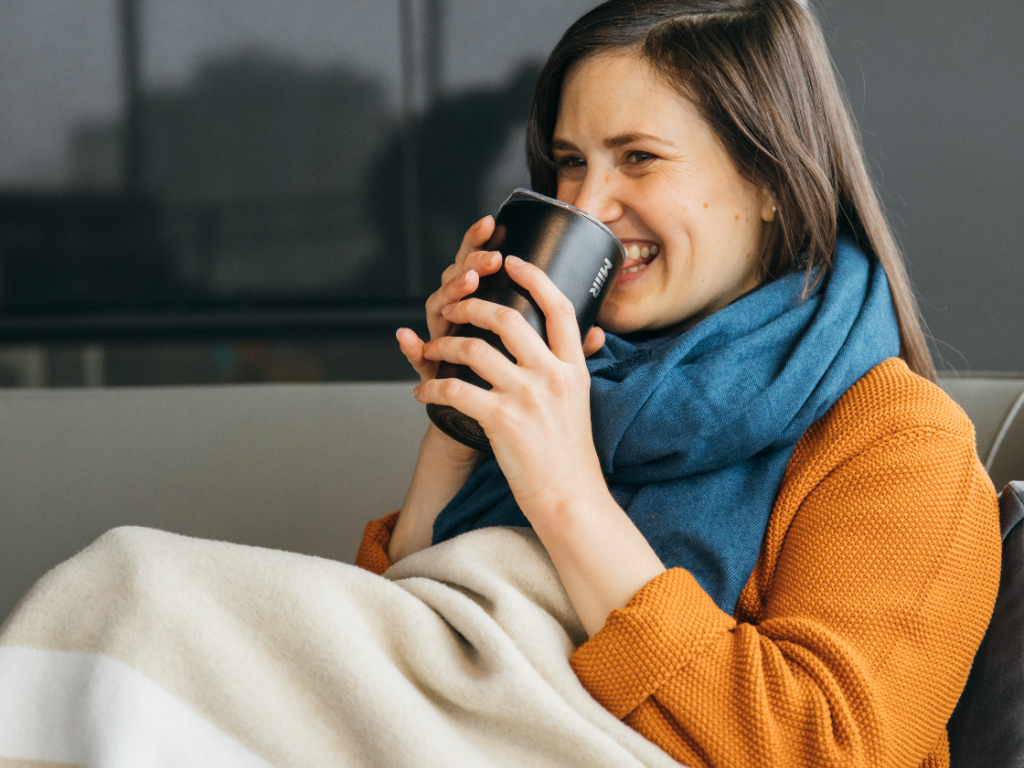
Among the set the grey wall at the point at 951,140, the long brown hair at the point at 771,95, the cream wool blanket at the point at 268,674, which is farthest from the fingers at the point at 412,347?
the grey wall at the point at 951,140

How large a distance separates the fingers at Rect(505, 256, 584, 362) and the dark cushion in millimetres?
487

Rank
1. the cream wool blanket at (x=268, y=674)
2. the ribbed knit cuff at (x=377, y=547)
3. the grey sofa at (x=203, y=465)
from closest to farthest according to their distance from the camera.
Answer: the cream wool blanket at (x=268, y=674) < the ribbed knit cuff at (x=377, y=547) < the grey sofa at (x=203, y=465)

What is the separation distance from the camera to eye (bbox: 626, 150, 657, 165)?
2.66ft

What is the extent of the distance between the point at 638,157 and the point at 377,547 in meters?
0.53

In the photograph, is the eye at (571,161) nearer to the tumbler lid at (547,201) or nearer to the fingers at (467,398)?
the tumbler lid at (547,201)

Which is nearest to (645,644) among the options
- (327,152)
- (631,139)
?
(631,139)

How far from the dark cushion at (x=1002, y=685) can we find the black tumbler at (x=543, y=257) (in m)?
0.49

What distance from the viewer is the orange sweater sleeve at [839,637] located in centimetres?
57

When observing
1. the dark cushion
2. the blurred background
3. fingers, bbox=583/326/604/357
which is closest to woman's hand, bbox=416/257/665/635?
fingers, bbox=583/326/604/357

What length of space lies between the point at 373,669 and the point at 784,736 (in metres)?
0.30

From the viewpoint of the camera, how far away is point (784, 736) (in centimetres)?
57

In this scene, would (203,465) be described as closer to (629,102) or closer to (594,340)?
(594,340)

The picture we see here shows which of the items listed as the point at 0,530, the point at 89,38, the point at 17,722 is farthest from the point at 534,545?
the point at 89,38

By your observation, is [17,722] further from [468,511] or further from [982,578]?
[982,578]
